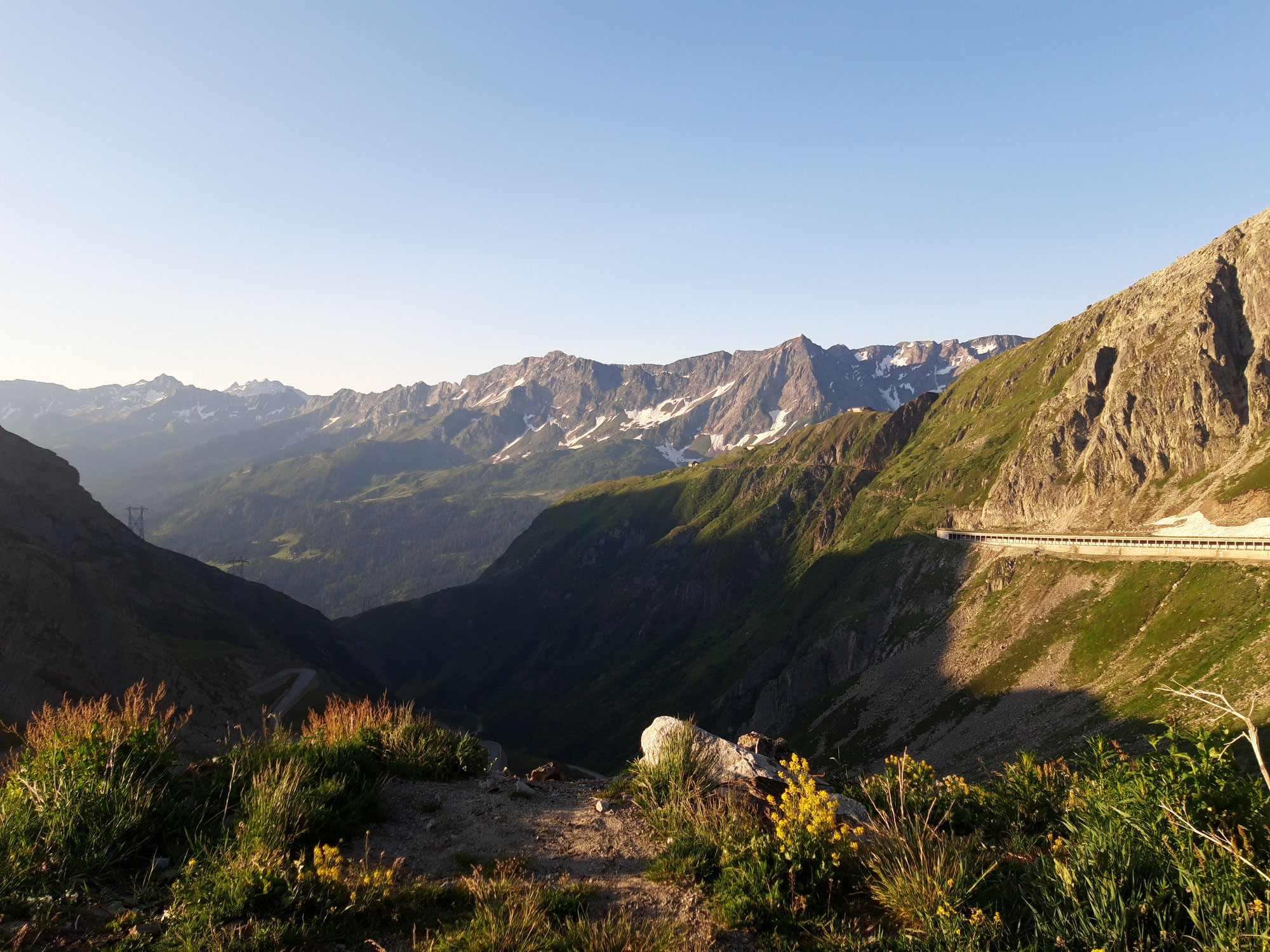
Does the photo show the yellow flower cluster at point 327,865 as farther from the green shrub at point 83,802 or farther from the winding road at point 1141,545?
the winding road at point 1141,545

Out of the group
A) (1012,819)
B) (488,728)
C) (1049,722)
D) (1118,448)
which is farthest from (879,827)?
(488,728)

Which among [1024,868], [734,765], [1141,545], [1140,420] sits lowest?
[1141,545]

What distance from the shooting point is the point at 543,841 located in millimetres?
10938

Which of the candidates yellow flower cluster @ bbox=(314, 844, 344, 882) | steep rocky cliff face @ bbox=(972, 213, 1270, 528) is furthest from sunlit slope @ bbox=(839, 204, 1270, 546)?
yellow flower cluster @ bbox=(314, 844, 344, 882)

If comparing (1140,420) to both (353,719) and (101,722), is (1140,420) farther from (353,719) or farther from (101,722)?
(101,722)

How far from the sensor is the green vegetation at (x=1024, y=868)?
21.7 ft

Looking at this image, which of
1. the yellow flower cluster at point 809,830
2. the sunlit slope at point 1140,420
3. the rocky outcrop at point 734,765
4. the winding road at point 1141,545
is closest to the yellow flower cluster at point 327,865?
the yellow flower cluster at point 809,830

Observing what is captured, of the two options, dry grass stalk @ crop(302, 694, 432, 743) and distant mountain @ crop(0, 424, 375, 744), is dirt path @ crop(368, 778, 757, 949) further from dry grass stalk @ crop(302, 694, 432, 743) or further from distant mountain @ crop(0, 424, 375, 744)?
distant mountain @ crop(0, 424, 375, 744)

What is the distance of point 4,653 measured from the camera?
76562 millimetres

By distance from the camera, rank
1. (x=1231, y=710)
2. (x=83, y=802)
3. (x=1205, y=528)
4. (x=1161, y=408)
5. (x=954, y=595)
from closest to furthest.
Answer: (x=1231, y=710)
(x=83, y=802)
(x=1205, y=528)
(x=1161, y=408)
(x=954, y=595)

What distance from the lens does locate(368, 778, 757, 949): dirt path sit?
862 centimetres

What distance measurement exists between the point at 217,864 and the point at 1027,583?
118 m

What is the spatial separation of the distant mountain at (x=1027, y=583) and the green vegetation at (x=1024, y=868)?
51.4 metres

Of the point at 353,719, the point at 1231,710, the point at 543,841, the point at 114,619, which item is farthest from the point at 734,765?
the point at 114,619
